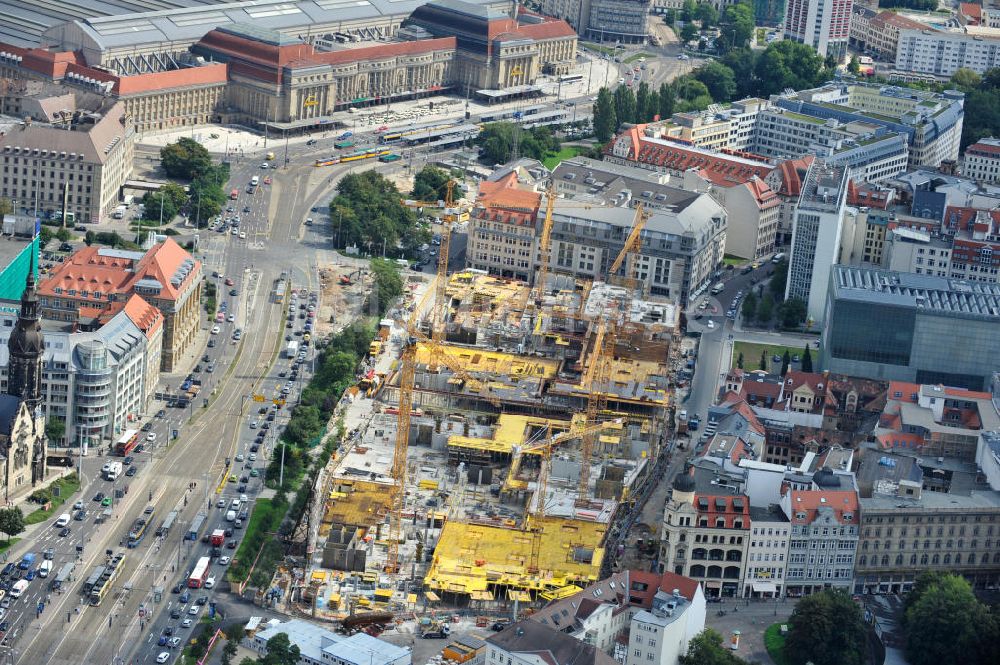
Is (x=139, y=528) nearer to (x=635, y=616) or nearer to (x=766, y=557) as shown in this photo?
(x=635, y=616)

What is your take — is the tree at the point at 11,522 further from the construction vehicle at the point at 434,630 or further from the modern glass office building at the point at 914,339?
the modern glass office building at the point at 914,339

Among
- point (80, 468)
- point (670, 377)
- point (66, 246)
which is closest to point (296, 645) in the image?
point (80, 468)

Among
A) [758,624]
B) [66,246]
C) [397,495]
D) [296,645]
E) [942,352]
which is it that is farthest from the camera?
[66,246]

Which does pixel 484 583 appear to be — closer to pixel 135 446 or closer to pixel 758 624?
pixel 758 624

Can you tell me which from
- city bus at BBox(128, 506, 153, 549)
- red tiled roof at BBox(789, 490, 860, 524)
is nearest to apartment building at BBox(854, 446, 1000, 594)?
red tiled roof at BBox(789, 490, 860, 524)

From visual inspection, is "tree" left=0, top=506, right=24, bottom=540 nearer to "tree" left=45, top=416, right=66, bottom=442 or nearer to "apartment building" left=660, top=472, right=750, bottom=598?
"tree" left=45, top=416, right=66, bottom=442

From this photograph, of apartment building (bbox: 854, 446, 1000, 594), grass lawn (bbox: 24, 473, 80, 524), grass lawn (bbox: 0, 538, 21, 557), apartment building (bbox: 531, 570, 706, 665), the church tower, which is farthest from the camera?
the church tower
